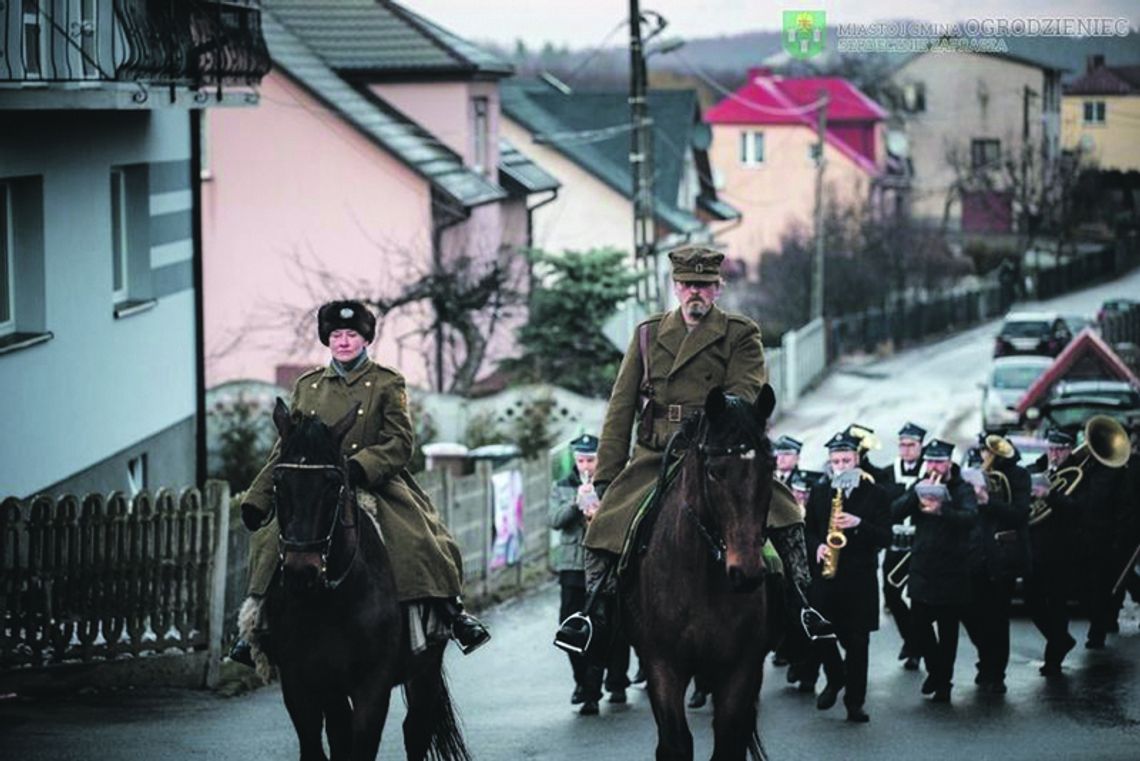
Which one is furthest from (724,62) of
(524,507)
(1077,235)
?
(524,507)

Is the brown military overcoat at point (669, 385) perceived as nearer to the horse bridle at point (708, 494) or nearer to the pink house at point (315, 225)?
the horse bridle at point (708, 494)

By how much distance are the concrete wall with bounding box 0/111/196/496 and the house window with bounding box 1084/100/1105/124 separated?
44.5 metres

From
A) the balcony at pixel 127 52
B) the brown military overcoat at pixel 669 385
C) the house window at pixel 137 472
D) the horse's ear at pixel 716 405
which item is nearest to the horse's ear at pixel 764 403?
Result: the horse's ear at pixel 716 405

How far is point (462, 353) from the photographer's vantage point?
40.2 meters

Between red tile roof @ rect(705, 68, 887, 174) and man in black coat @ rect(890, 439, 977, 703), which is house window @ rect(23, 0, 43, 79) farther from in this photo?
red tile roof @ rect(705, 68, 887, 174)

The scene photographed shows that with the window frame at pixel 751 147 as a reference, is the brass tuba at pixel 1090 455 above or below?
above

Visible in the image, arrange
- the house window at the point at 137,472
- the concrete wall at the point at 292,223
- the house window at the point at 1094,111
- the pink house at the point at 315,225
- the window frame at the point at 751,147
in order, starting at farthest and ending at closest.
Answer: the window frame at the point at 751,147 → the house window at the point at 1094,111 → the concrete wall at the point at 292,223 → the pink house at the point at 315,225 → the house window at the point at 137,472

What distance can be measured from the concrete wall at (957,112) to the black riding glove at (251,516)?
203 ft

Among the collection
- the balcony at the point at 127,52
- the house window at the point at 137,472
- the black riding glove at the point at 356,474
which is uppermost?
the balcony at the point at 127,52

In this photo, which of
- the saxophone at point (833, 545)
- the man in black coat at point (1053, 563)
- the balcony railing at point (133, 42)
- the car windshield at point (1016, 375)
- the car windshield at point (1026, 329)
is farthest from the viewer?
the car windshield at point (1026, 329)

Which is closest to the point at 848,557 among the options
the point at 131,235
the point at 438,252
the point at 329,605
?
the point at 329,605

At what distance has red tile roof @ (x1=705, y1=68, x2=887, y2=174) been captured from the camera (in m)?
80.4

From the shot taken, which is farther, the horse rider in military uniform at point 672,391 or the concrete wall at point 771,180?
the concrete wall at point 771,180

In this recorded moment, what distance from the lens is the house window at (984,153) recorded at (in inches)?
2948
